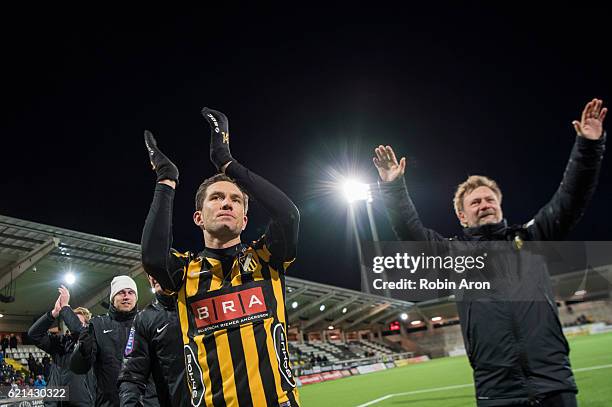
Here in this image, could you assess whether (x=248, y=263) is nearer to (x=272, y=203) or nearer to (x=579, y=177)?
(x=272, y=203)

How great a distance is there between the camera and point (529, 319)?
9.50 ft

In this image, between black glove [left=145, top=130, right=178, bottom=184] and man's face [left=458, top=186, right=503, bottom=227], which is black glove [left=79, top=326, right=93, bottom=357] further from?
man's face [left=458, top=186, right=503, bottom=227]

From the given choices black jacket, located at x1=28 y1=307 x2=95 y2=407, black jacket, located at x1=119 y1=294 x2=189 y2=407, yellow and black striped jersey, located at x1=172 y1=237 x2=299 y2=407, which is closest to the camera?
yellow and black striped jersey, located at x1=172 y1=237 x2=299 y2=407

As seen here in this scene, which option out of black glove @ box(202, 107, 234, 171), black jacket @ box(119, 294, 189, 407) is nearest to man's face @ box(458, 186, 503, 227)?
black glove @ box(202, 107, 234, 171)

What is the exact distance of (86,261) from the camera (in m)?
22.8

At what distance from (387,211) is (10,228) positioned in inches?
741

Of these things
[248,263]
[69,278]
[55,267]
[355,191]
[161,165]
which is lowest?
[248,263]

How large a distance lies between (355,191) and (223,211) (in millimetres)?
28010

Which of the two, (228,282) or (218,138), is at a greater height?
(218,138)

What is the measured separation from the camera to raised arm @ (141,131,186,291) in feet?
8.08

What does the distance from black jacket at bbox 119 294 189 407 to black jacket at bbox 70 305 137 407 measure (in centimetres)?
184

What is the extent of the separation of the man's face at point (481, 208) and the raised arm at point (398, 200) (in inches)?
10.7

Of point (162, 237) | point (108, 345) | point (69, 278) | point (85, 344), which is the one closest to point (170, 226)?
point (162, 237)

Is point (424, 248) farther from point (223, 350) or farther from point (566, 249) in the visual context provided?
point (223, 350)
